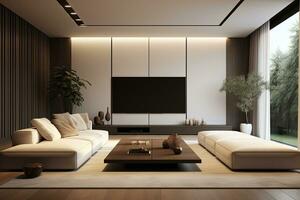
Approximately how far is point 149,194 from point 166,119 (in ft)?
23.5

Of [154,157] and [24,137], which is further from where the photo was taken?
[24,137]

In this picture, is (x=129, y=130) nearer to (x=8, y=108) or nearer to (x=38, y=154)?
(x=8, y=108)

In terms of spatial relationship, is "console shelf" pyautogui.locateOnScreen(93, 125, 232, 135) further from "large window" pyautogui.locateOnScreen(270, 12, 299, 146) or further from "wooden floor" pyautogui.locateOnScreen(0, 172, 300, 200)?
"wooden floor" pyautogui.locateOnScreen(0, 172, 300, 200)

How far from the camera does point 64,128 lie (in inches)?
238

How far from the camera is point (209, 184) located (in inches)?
157

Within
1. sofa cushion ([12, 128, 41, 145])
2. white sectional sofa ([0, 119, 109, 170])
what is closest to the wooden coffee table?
white sectional sofa ([0, 119, 109, 170])

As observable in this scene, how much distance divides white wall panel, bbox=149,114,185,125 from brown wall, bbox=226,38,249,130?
1.41m

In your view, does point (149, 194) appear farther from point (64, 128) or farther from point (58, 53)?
point (58, 53)

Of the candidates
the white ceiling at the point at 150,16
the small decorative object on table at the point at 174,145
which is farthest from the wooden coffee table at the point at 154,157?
the white ceiling at the point at 150,16

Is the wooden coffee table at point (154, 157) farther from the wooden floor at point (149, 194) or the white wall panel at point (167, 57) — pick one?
the white wall panel at point (167, 57)

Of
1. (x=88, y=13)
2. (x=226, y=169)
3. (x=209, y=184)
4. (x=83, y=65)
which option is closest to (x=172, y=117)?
(x=83, y=65)

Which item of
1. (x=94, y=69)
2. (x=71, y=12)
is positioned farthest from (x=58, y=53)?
(x=71, y=12)

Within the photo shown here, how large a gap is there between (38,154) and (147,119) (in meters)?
6.21

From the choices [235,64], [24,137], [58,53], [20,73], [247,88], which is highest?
[58,53]
